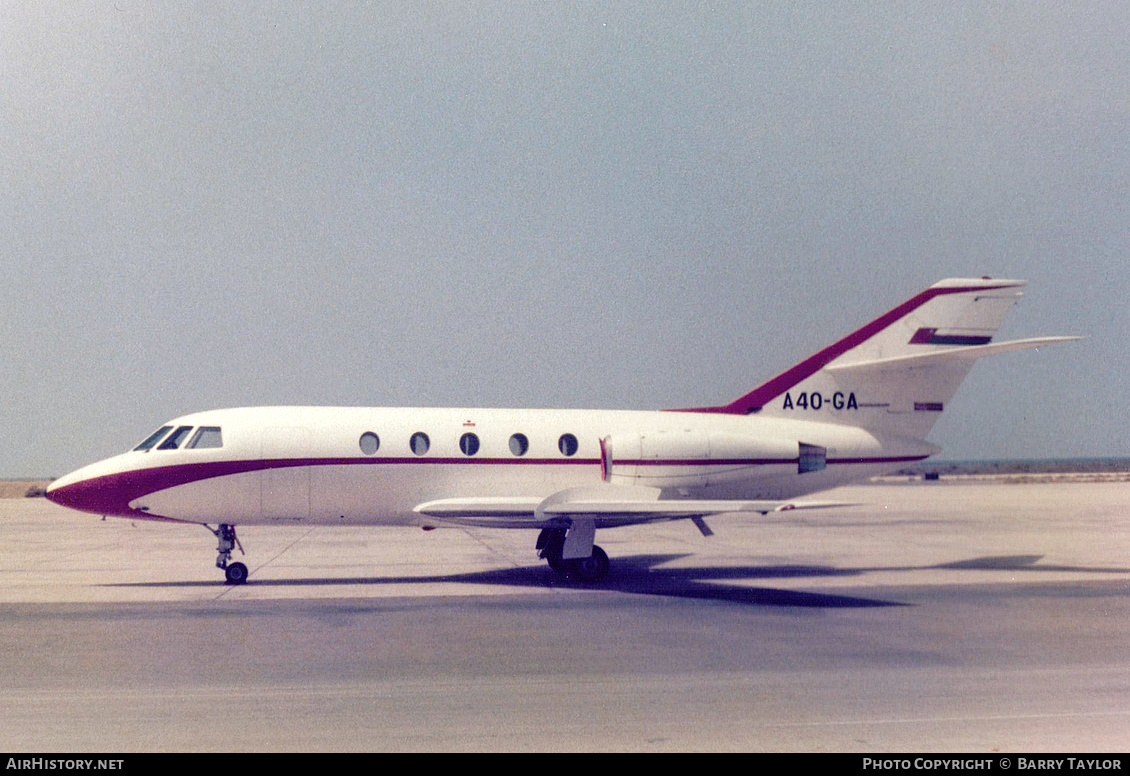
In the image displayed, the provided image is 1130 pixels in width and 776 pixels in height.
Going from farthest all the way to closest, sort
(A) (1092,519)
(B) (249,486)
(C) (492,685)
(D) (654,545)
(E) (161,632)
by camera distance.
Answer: (A) (1092,519), (D) (654,545), (B) (249,486), (E) (161,632), (C) (492,685)

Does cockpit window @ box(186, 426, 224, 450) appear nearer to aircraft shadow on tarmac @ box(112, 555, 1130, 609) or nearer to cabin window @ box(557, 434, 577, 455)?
aircraft shadow on tarmac @ box(112, 555, 1130, 609)

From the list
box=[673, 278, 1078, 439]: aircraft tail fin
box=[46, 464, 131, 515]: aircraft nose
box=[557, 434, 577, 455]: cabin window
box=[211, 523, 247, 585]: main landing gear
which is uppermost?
box=[673, 278, 1078, 439]: aircraft tail fin

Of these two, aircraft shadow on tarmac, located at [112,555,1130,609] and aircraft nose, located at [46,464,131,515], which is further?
aircraft nose, located at [46,464,131,515]

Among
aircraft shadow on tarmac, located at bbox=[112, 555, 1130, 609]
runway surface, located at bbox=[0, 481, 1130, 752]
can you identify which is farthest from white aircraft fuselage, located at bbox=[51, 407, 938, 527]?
runway surface, located at bbox=[0, 481, 1130, 752]

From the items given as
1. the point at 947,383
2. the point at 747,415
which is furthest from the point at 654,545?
the point at 947,383

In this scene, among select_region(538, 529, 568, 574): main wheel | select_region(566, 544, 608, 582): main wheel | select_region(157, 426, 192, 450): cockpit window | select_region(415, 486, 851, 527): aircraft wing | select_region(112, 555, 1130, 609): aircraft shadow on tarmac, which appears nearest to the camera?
select_region(112, 555, 1130, 609): aircraft shadow on tarmac

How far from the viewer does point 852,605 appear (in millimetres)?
13141

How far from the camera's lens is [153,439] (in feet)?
53.8

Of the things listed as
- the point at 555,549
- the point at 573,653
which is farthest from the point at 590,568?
the point at 573,653

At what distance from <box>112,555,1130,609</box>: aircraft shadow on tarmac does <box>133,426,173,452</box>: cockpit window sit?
7.33ft

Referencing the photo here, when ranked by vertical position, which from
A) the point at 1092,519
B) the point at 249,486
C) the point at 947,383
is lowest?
the point at 1092,519

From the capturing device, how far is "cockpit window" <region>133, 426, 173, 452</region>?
641 inches
